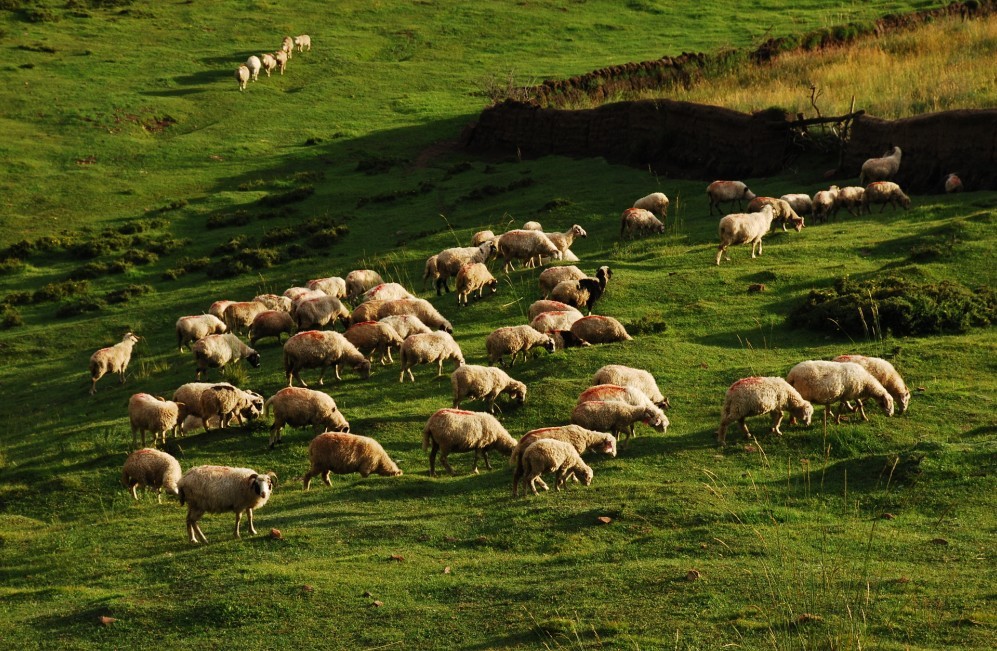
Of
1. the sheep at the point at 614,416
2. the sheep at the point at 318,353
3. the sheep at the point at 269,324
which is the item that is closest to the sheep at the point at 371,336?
the sheep at the point at 318,353

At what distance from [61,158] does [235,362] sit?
26586mm

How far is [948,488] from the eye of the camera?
44.4 ft

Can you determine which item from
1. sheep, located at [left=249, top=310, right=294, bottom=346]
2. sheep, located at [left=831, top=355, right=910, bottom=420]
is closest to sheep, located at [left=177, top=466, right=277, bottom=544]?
sheep, located at [left=831, top=355, right=910, bottom=420]

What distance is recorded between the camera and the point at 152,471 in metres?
16.2

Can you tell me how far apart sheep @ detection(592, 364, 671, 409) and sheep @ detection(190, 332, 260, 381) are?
7.97 m

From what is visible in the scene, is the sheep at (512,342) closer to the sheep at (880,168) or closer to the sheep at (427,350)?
the sheep at (427,350)

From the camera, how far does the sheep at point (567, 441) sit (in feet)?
48.5

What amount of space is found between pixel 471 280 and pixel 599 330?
4.71 metres

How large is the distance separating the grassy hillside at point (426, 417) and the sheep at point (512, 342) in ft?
1.21

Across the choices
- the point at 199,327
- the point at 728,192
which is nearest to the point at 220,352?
the point at 199,327

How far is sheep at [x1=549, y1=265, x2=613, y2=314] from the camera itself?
23.5m

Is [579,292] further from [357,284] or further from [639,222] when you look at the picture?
[639,222]

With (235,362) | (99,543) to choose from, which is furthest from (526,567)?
(235,362)

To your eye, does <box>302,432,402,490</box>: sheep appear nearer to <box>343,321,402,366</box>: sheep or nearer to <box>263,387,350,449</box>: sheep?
<box>263,387,350,449</box>: sheep
